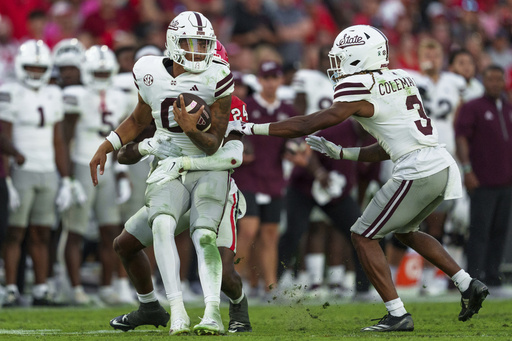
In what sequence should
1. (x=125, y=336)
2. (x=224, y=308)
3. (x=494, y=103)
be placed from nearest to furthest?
1. (x=125, y=336)
2. (x=224, y=308)
3. (x=494, y=103)

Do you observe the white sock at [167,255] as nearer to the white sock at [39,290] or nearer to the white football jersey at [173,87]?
the white football jersey at [173,87]

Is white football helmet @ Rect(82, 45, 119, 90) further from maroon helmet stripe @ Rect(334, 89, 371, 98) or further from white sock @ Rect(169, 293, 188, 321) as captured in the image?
white sock @ Rect(169, 293, 188, 321)

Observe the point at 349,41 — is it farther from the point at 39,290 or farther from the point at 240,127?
the point at 39,290

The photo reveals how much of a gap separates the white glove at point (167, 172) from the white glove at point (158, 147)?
0.23ft

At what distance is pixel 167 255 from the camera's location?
5.64 metres

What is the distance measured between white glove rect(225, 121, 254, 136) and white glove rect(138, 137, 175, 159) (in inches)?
14.2

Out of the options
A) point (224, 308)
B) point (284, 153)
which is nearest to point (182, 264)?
point (224, 308)

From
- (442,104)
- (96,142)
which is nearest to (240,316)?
(96,142)

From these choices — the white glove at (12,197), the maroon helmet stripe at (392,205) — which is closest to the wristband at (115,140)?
the maroon helmet stripe at (392,205)

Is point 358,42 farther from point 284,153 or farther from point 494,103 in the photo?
point 494,103

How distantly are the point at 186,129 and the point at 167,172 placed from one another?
12.7 inches

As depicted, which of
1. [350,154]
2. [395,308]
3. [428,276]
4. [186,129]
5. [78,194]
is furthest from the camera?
[428,276]

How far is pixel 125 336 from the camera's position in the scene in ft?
19.4

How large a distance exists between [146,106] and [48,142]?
3.23 meters
